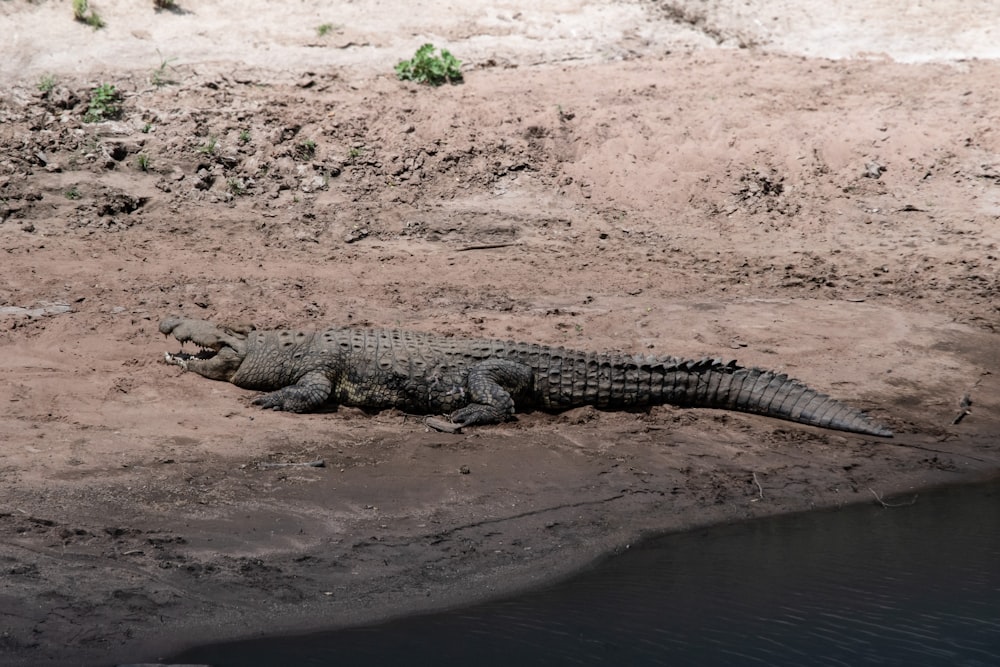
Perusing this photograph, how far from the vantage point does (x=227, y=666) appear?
15.0 feet

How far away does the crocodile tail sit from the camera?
7691 mm

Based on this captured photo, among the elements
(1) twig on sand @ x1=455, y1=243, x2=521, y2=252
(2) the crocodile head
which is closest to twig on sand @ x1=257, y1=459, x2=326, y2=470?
(2) the crocodile head

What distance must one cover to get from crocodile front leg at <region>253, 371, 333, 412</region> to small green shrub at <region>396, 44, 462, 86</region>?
20.7ft

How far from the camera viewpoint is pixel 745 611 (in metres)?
5.50

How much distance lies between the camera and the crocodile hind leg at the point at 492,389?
7312 mm

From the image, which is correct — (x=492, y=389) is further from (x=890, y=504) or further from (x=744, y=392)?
(x=890, y=504)

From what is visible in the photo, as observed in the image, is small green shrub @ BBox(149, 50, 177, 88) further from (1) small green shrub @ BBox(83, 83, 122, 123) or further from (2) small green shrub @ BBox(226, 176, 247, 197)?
(2) small green shrub @ BBox(226, 176, 247, 197)

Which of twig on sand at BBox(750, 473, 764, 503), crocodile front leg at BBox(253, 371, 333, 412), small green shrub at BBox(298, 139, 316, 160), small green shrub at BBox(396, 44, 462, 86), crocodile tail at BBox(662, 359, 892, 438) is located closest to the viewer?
twig on sand at BBox(750, 473, 764, 503)

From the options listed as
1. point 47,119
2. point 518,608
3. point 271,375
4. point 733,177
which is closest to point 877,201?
point 733,177

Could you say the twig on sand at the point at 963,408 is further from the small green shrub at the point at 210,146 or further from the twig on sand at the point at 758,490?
the small green shrub at the point at 210,146

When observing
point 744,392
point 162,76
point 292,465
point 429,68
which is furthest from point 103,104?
point 744,392

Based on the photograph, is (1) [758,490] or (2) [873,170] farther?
(2) [873,170]

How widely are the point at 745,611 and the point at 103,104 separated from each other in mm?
8978

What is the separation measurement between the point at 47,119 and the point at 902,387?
341 inches
